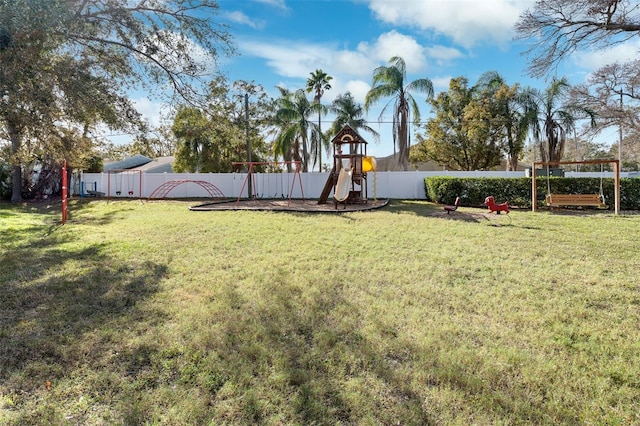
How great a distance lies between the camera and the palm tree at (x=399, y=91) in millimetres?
18281

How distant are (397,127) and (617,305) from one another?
16.6m

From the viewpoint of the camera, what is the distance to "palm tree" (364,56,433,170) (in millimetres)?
18281

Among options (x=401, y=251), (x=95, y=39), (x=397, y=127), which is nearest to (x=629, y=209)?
(x=401, y=251)

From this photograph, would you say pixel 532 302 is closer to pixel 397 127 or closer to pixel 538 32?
pixel 538 32

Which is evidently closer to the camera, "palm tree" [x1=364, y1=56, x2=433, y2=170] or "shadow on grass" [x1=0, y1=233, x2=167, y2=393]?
"shadow on grass" [x1=0, y1=233, x2=167, y2=393]

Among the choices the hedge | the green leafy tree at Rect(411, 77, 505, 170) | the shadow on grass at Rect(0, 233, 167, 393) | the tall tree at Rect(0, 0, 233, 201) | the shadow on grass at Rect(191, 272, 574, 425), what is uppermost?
the green leafy tree at Rect(411, 77, 505, 170)

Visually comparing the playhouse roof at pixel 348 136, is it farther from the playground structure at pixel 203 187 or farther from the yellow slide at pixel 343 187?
the playground structure at pixel 203 187

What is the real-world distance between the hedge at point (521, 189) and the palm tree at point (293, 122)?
33.6 ft

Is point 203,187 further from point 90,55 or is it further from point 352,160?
point 90,55

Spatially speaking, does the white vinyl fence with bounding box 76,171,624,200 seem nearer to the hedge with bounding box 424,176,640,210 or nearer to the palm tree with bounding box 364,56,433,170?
the palm tree with bounding box 364,56,433,170

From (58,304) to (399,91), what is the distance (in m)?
18.4

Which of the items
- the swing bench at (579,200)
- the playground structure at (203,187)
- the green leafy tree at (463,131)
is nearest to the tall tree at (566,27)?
the swing bench at (579,200)

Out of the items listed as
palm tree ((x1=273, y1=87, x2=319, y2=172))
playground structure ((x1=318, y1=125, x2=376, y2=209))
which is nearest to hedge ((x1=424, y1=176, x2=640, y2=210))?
playground structure ((x1=318, y1=125, x2=376, y2=209))

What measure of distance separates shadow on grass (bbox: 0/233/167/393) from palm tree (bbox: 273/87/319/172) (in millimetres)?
15864
